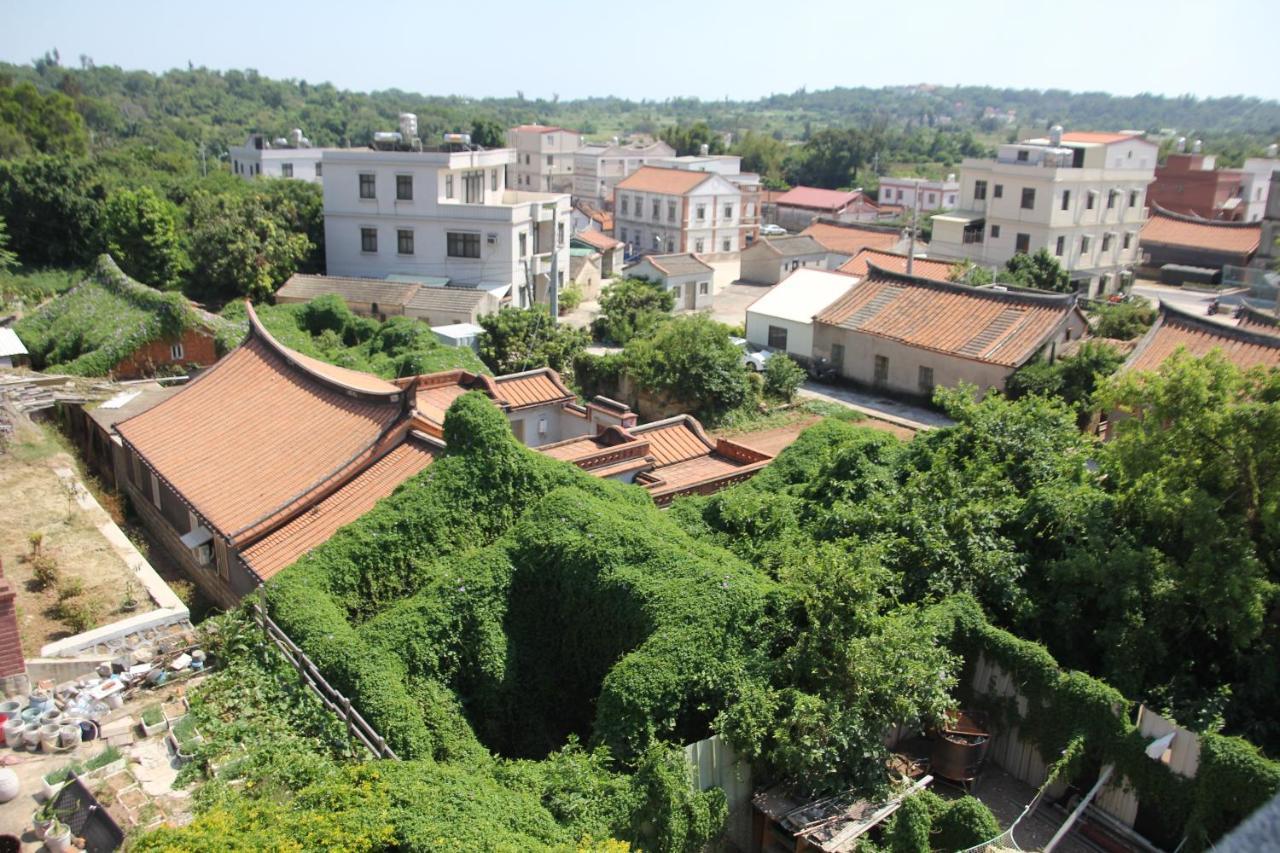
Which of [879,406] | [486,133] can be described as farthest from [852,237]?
[486,133]

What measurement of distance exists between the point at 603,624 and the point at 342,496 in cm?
535

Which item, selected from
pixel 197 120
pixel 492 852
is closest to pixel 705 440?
pixel 492 852

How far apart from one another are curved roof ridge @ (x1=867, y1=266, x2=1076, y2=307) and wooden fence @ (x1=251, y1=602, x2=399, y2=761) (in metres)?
26.2

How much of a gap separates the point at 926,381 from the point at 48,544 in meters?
25.3

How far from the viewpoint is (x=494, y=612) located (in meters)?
13.9

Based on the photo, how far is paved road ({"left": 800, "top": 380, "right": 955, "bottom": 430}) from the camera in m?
31.6

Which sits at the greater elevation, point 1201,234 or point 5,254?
point 1201,234

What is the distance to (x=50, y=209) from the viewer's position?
4669 centimetres

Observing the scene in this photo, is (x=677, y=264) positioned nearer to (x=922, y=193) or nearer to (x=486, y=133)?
(x=486, y=133)

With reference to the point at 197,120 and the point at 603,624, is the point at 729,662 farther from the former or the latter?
the point at 197,120

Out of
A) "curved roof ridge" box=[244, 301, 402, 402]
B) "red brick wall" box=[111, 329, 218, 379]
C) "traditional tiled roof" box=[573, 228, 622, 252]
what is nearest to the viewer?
"curved roof ridge" box=[244, 301, 402, 402]

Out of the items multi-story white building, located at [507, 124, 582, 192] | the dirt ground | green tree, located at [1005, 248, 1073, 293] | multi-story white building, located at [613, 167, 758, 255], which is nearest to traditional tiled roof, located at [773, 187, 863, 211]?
multi-story white building, located at [613, 167, 758, 255]

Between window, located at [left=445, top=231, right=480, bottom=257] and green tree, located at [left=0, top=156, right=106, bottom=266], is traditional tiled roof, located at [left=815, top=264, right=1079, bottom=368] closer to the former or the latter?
window, located at [left=445, top=231, right=480, bottom=257]

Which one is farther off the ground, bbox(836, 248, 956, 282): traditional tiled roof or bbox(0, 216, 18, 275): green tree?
bbox(836, 248, 956, 282): traditional tiled roof
